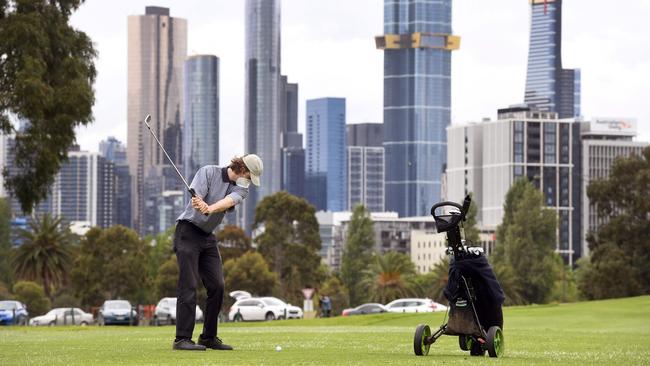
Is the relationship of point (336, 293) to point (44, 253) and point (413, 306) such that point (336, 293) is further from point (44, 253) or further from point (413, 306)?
point (413, 306)

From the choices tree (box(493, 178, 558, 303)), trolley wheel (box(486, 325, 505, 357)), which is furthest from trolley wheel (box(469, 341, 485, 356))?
tree (box(493, 178, 558, 303))

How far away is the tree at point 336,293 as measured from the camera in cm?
13296

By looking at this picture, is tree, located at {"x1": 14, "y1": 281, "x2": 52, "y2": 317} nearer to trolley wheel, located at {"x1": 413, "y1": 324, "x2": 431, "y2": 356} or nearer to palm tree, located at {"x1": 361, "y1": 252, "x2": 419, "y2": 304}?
palm tree, located at {"x1": 361, "y1": 252, "x2": 419, "y2": 304}

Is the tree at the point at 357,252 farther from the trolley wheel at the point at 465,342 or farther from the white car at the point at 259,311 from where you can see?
the trolley wheel at the point at 465,342

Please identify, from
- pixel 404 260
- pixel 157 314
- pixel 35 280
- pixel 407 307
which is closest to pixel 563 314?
pixel 157 314

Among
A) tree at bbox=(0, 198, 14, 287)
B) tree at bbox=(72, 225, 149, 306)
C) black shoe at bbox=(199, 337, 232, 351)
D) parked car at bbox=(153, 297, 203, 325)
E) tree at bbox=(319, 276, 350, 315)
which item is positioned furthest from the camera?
tree at bbox=(0, 198, 14, 287)

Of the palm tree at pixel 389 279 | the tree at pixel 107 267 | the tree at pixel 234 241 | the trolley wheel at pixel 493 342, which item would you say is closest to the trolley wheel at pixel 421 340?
the trolley wheel at pixel 493 342

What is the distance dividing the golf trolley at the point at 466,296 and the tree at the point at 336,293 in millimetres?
111857

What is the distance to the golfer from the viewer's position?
1822cm

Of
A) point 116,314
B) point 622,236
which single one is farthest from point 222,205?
point 622,236

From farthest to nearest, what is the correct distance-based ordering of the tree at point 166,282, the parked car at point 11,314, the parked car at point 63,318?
the tree at point 166,282
the parked car at point 63,318
the parked car at point 11,314

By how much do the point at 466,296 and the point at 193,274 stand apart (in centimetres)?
327

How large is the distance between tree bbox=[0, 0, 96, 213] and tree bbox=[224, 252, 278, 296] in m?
52.1

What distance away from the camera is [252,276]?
107312 millimetres
